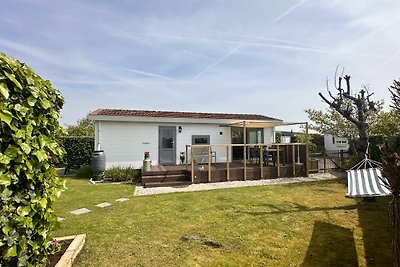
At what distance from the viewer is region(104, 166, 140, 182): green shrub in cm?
1102

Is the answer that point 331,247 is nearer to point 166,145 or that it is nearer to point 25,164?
point 25,164

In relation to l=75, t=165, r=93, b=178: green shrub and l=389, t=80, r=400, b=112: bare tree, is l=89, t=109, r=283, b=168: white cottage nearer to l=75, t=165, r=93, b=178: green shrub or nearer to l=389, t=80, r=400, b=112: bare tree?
l=75, t=165, r=93, b=178: green shrub

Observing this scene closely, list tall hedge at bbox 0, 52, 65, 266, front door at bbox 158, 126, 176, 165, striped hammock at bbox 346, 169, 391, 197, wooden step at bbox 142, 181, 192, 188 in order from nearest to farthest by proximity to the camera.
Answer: tall hedge at bbox 0, 52, 65, 266 < striped hammock at bbox 346, 169, 391, 197 < wooden step at bbox 142, 181, 192, 188 < front door at bbox 158, 126, 176, 165

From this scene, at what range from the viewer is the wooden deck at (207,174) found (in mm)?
9883

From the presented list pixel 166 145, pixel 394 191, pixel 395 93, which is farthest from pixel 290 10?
pixel 166 145

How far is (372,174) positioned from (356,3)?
5133 mm

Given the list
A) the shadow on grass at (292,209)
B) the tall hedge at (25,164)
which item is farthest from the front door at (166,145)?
the tall hedge at (25,164)

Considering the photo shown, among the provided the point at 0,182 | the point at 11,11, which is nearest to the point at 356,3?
the point at 0,182

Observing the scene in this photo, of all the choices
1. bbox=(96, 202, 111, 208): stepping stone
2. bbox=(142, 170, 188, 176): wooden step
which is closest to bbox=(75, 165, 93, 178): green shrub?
bbox=(142, 170, 188, 176): wooden step

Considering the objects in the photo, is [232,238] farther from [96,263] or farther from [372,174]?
[372,174]

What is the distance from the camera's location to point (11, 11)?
703 centimetres

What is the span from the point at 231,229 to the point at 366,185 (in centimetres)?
351

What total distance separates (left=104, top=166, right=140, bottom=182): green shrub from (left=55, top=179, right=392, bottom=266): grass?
308cm

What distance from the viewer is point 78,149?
14.1 m
